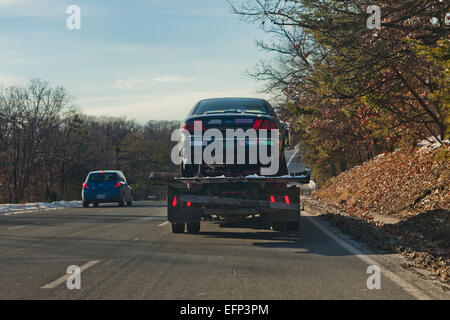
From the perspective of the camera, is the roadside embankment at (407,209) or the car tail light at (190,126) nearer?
the roadside embankment at (407,209)

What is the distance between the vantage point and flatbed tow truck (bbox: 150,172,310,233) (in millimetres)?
11203

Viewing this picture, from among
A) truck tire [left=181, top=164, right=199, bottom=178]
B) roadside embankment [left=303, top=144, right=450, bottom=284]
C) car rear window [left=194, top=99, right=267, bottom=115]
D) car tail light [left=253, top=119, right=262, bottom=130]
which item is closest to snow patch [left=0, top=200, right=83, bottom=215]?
roadside embankment [left=303, top=144, right=450, bottom=284]

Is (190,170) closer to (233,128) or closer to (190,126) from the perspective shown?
(190,126)

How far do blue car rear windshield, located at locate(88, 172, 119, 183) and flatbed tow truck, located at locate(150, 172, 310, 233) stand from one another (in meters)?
16.0

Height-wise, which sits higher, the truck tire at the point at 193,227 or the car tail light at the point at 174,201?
the car tail light at the point at 174,201

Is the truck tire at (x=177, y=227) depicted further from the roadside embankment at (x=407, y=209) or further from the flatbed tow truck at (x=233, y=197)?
the roadside embankment at (x=407, y=209)

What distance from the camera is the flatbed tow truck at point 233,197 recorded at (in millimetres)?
11203

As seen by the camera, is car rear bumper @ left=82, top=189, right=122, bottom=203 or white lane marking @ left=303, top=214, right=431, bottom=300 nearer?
white lane marking @ left=303, top=214, right=431, bottom=300

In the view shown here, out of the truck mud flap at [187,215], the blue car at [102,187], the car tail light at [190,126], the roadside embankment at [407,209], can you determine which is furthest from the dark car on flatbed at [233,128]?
the blue car at [102,187]

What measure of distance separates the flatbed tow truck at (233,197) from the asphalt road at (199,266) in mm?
534

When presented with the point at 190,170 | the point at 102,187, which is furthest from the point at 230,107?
the point at 102,187

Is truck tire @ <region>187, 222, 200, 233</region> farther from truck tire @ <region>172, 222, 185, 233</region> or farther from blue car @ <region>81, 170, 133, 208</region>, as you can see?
blue car @ <region>81, 170, 133, 208</region>

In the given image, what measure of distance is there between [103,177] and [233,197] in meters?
17.1
